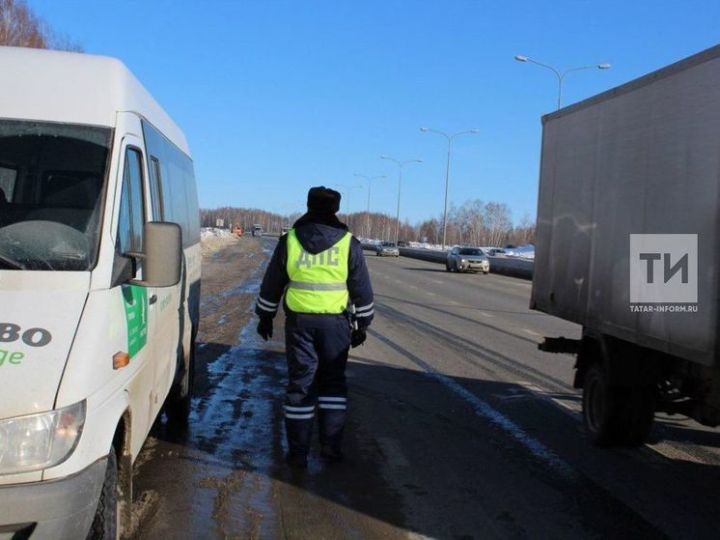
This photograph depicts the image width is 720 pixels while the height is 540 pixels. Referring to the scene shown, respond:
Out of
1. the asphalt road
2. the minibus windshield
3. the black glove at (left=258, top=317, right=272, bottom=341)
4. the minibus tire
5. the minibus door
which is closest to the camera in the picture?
the minibus tire

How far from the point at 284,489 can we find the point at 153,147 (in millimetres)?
2451

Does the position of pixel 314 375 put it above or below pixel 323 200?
below

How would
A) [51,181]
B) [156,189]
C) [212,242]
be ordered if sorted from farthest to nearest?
[212,242] < [156,189] < [51,181]

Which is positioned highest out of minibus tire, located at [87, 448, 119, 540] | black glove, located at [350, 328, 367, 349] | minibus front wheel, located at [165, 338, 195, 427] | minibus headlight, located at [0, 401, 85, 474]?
black glove, located at [350, 328, 367, 349]

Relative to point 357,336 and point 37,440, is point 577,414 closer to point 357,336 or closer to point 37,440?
point 357,336

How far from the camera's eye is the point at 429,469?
220 inches

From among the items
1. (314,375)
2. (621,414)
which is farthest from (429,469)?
(621,414)

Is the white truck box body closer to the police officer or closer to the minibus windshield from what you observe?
the police officer

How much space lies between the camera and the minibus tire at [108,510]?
3369 millimetres

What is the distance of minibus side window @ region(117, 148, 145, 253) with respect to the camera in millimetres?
3941

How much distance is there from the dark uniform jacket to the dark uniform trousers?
15cm

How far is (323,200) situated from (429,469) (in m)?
2.13

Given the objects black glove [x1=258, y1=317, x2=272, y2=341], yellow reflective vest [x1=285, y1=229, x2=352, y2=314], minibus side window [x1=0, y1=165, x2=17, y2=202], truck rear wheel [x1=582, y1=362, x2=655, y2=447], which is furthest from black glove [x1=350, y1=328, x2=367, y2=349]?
minibus side window [x1=0, y1=165, x2=17, y2=202]

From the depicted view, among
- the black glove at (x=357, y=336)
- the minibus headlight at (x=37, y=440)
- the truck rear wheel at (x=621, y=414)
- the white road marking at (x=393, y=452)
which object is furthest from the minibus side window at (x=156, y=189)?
the truck rear wheel at (x=621, y=414)
